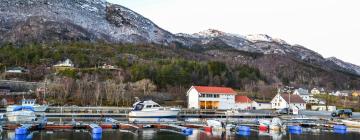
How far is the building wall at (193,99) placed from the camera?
86.4 m

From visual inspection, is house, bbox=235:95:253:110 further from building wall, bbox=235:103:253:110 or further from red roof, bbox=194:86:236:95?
red roof, bbox=194:86:236:95

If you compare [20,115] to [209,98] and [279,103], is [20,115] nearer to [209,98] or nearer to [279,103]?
[209,98]

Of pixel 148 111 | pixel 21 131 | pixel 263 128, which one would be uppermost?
pixel 148 111

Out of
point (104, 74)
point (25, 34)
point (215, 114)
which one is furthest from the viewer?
point (25, 34)

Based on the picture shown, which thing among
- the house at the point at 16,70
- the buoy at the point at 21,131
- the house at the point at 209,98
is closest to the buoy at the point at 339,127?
the house at the point at 209,98

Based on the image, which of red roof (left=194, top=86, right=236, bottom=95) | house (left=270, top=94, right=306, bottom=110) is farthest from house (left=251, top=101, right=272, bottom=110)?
red roof (left=194, top=86, right=236, bottom=95)

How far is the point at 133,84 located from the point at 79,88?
15.9 m

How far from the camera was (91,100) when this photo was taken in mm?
83438

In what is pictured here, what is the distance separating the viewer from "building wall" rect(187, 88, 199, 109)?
86.4 m

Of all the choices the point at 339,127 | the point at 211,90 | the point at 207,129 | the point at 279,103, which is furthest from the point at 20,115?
the point at 279,103

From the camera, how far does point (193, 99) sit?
87375 mm

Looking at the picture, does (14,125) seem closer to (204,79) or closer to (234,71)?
(204,79)

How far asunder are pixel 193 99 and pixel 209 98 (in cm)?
318

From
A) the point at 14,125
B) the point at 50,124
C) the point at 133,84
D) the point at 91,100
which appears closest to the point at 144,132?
the point at 50,124
